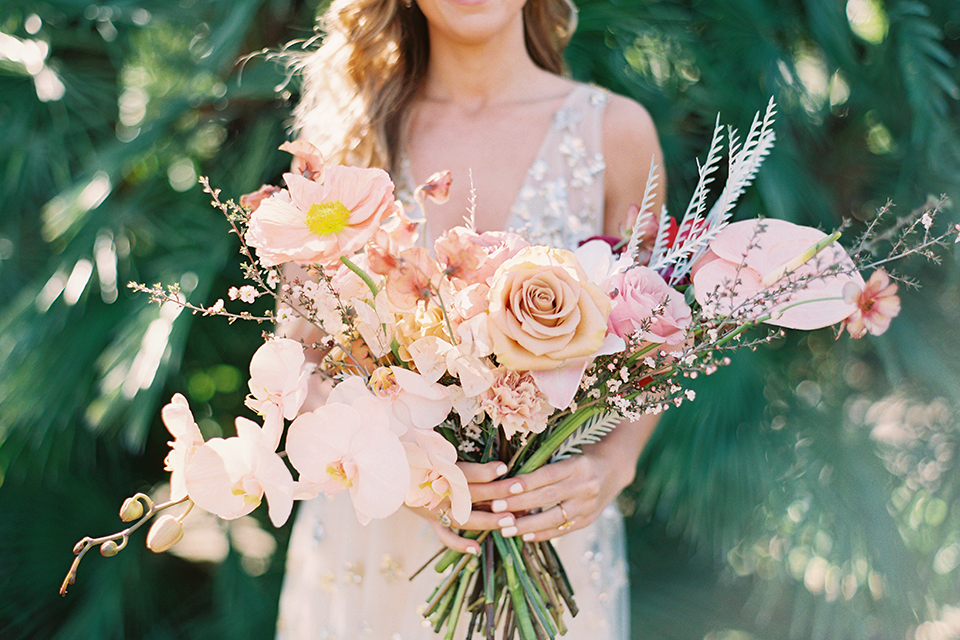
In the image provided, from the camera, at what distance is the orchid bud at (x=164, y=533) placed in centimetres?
43

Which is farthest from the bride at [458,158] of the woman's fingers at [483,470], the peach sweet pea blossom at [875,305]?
the peach sweet pea blossom at [875,305]

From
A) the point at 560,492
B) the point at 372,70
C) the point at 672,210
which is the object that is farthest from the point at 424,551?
the point at 672,210

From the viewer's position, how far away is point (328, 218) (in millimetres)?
439

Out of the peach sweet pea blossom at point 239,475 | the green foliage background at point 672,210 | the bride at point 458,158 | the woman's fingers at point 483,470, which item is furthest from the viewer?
the green foliage background at point 672,210

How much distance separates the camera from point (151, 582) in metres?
1.51

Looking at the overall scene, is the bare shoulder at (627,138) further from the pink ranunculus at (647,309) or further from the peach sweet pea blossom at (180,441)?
the peach sweet pea blossom at (180,441)

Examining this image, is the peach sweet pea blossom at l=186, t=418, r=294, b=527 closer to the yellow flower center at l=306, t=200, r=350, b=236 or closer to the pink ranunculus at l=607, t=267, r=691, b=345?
the yellow flower center at l=306, t=200, r=350, b=236

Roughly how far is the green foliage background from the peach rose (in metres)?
0.87

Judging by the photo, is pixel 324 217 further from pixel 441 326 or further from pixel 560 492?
pixel 560 492

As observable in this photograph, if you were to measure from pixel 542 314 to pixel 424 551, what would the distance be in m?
0.46

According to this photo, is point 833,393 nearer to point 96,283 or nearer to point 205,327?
point 205,327

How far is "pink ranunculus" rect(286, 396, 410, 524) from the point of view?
0.43m

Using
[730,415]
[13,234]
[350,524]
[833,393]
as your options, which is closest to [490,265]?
[350,524]

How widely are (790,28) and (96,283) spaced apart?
1.44m
